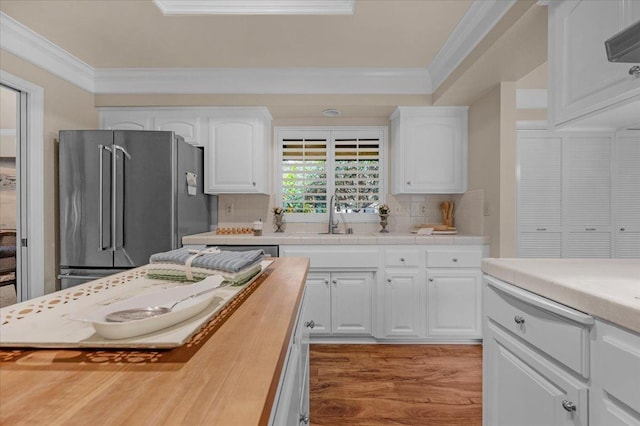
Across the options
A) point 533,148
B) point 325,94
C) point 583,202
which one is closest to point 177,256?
point 325,94

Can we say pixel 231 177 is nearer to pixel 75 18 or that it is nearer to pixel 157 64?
pixel 157 64

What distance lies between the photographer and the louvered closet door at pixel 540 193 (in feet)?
10.8

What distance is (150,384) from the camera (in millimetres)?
482

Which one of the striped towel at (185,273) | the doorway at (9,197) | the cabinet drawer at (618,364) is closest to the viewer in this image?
the cabinet drawer at (618,364)

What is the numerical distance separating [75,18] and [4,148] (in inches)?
83.8

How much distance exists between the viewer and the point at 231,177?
10.8 ft

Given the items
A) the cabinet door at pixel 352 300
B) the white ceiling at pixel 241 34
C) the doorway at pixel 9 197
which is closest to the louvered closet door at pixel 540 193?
the white ceiling at pixel 241 34

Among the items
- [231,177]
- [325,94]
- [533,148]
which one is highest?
[325,94]

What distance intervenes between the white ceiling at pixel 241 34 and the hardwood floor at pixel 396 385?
97.2 inches

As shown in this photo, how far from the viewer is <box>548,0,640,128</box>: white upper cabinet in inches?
50.3

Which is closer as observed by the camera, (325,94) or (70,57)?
(70,57)

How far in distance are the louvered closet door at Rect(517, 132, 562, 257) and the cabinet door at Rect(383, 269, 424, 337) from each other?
1328 millimetres

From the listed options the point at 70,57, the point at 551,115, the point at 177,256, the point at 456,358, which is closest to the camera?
the point at 177,256

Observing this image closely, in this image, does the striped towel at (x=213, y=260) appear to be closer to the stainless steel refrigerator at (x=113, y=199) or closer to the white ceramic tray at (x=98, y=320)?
the white ceramic tray at (x=98, y=320)
